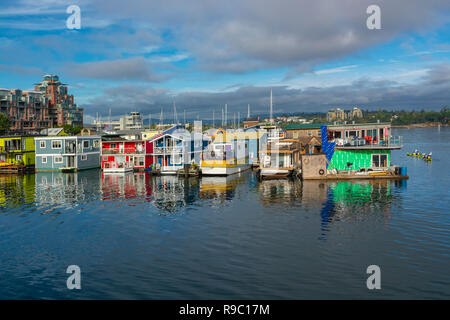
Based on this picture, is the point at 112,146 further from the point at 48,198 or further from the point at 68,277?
the point at 68,277

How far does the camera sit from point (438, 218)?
3111 centimetres

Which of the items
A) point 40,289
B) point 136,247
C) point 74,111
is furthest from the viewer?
point 74,111

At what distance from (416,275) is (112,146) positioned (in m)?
67.8

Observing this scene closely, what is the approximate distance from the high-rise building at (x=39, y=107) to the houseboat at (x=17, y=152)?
207 ft

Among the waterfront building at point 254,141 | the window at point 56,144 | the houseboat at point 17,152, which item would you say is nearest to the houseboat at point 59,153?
the window at point 56,144

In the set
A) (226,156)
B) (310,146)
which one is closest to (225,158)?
(226,156)

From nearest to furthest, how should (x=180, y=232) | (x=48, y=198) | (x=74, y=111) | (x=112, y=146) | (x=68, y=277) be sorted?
1. (x=68, y=277)
2. (x=180, y=232)
3. (x=48, y=198)
4. (x=112, y=146)
5. (x=74, y=111)

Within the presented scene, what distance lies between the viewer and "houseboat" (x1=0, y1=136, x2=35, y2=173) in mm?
78750

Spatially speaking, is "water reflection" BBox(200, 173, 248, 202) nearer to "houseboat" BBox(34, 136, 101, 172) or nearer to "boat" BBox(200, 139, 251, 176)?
"boat" BBox(200, 139, 251, 176)

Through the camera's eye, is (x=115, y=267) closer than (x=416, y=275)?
No

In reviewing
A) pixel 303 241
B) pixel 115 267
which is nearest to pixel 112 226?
pixel 115 267

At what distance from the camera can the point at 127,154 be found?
7544 centimetres

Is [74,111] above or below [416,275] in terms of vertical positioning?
above

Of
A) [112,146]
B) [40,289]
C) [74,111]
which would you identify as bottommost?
[40,289]
